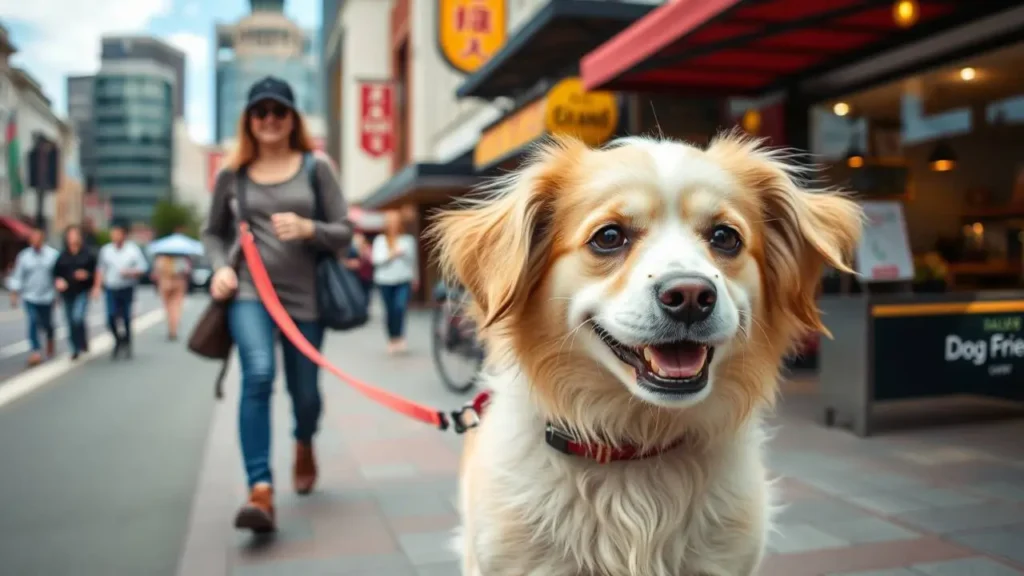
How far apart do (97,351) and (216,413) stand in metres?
6.46

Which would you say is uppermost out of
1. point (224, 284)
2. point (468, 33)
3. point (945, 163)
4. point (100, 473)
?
point (468, 33)

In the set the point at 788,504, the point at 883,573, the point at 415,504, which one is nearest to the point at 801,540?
the point at 883,573

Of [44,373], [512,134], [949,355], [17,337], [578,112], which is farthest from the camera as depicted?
[17,337]

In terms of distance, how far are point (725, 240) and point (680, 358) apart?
33 cm

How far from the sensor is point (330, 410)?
317 inches

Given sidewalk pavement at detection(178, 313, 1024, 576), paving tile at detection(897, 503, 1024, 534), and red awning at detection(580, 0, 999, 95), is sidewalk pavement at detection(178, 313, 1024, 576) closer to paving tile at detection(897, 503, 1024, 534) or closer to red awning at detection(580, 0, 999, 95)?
paving tile at detection(897, 503, 1024, 534)

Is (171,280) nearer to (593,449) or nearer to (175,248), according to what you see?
(175,248)

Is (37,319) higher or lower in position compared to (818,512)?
higher

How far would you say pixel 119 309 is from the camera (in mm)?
12812

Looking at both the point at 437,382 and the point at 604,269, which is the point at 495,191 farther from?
the point at 437,382

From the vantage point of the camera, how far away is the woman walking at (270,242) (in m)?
4.23

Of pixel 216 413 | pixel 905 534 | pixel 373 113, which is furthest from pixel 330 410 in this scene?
pixel 373 113

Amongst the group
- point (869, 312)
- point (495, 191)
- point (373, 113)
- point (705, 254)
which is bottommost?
point (869, 312)

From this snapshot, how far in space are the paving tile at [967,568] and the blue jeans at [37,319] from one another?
11499mm
